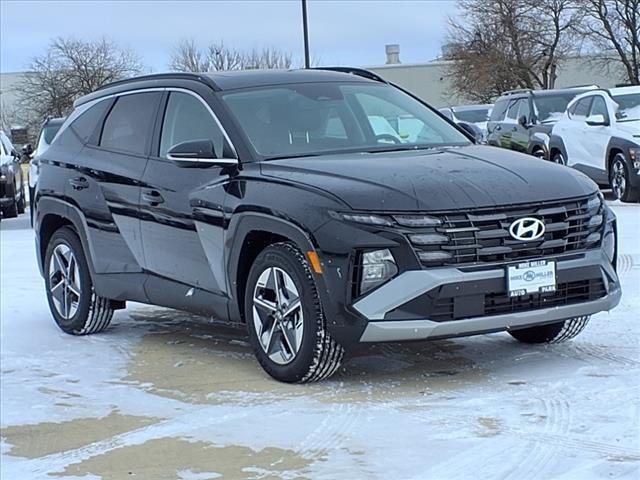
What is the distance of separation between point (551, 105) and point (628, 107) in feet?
12.6

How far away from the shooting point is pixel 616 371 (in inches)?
220

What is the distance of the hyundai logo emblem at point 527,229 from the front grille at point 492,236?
0.02 m

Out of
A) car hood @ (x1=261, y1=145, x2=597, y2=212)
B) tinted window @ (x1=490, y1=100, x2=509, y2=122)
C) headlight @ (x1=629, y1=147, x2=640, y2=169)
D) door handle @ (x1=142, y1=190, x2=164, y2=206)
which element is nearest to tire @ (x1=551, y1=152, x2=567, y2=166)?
headlight @ (x1=629, y1=147, x2=640, y2=169)

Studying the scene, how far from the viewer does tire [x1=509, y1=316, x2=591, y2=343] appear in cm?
618

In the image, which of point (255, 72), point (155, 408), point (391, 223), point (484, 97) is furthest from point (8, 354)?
point (484, 97)

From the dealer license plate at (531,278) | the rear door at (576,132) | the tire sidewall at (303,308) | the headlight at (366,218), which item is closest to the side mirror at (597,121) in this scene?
the rear door at (576,132)

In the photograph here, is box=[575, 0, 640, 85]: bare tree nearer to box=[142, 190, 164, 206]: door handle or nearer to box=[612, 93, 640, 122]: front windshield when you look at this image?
box=[612, 93, 640, 122]: front windshield

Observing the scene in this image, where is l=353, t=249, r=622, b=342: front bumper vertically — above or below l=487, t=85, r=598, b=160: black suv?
below

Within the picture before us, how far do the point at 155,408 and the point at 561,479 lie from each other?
7.43 ft

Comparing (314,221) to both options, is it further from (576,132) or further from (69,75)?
(69,75)

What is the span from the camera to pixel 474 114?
27906mm

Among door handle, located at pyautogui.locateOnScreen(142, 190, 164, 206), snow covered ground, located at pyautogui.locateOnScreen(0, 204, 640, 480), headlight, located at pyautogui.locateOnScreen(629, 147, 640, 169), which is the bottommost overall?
snow covered ground, located at pyautogui.locateOnScreen(0, 204, 640, 480)

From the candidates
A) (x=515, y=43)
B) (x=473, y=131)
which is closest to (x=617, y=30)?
(x=515, y=43)

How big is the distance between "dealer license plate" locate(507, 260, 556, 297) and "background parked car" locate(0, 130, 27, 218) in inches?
524
